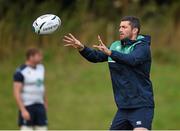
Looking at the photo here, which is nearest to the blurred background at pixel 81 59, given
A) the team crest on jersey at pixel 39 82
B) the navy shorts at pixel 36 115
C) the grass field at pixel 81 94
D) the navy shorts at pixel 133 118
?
the grass field at pixel 81 94

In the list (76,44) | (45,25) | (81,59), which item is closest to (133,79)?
(76,44)

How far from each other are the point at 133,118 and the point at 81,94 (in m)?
7.67

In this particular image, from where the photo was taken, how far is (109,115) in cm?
1595

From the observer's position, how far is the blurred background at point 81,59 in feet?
52.5

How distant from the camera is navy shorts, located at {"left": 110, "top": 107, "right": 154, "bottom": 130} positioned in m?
9.08

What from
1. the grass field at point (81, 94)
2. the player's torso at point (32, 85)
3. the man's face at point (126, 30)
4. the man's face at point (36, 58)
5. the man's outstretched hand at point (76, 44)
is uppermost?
the man's face at point (126, 30)

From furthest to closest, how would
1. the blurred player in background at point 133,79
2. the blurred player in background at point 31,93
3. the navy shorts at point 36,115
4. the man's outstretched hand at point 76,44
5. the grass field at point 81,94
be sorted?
the grass field at point 81,94
the navy shorts at point 36,115
the blurred player in background at point 31,93
the blurred player in background at point 133,79
the man's outstretched hand at point 76,44

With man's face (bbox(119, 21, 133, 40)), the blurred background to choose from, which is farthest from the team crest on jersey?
man's face (bbox(119, 21, 133, 40))

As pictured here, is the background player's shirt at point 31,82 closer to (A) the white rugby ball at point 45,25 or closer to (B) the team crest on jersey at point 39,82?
(B) the team crest on jersey at point 39,82

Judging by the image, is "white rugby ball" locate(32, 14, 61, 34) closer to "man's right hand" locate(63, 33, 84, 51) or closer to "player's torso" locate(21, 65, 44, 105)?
"man's right hand" locate(63, 33, 84, 51)

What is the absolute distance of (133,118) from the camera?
9.12m

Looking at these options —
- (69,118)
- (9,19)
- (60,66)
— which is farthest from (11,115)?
(9,19)

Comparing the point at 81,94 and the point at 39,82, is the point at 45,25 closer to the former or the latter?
the point at 39,82

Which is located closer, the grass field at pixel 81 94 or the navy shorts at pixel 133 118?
the navy shorts at pixel 133 118
